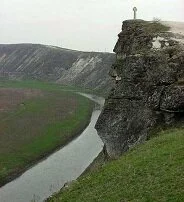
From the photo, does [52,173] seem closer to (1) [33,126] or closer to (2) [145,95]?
(2) [145,95]

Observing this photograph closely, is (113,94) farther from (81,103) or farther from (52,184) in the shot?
(81,103)

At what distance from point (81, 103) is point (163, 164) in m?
90.0

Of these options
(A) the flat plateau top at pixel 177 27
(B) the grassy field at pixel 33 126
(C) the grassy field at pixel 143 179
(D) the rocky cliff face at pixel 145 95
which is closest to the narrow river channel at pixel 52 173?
(B) the grassy field at pixel 33 126

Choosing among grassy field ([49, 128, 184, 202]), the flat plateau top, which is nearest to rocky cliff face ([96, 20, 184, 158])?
the flat plateau top

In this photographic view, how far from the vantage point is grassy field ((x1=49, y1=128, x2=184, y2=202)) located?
18625mm

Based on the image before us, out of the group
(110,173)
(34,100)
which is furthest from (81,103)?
(110,173)

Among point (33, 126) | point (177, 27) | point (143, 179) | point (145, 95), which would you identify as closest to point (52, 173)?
point (145, 95)

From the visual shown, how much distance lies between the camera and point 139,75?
34375 millimetres

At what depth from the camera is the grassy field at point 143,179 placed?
61.1 feet

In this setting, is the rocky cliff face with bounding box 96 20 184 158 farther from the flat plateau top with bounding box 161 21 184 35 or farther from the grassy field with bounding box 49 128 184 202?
the grassy field with bounding box 49 128 184 202

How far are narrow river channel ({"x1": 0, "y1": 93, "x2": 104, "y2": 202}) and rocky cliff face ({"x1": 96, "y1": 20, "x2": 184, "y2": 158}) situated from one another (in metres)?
9.22

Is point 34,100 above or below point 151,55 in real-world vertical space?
below

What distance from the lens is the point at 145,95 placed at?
110 ft

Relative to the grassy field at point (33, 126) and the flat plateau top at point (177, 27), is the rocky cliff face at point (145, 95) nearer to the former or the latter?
the flat plateau top at point (177, 27)
